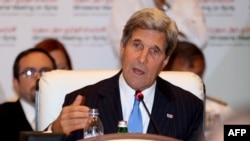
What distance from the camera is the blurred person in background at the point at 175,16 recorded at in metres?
4.84

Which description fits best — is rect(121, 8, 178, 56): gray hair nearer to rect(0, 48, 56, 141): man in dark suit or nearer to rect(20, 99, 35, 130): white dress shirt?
rect(0, 48, 56, 141): man in dark suit

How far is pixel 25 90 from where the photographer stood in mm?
3973

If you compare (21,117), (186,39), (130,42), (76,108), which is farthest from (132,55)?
(186,39)

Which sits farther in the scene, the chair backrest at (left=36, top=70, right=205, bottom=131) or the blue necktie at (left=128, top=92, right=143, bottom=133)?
the chair backrest at (left=36, top=70, right=205, bottom=131)

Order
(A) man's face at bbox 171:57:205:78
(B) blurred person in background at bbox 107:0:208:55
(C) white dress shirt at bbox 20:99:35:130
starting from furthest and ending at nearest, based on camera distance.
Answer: (B) blurred person in background at bbox 107:0:208:55 < (A) man's face at bbox 171:57:205:78 < (C) white dress shirt at bbox 20:99:35:130

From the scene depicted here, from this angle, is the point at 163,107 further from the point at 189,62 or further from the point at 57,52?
the point at 57,52

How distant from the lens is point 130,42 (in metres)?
2.83

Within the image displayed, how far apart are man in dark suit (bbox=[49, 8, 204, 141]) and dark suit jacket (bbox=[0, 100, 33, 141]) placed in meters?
0.84

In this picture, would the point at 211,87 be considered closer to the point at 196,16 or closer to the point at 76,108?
the point at 196,16

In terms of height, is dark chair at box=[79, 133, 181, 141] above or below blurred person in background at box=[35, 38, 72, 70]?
below

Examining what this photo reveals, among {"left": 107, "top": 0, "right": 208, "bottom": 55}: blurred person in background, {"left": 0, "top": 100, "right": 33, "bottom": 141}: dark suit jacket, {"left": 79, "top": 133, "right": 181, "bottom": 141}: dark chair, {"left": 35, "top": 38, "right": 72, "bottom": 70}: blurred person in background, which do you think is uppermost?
{"left": 107, "top": 0, "right": 208, "bottom": 55}: blurred person in background

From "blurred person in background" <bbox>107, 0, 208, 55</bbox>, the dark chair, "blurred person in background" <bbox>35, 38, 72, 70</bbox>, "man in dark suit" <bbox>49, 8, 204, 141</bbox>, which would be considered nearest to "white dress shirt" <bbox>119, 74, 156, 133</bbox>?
"man in dark suit" <bbox>49, 8, 204, 141</bbox>

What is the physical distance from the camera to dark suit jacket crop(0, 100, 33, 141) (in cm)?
355

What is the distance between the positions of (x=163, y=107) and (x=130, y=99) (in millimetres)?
156
